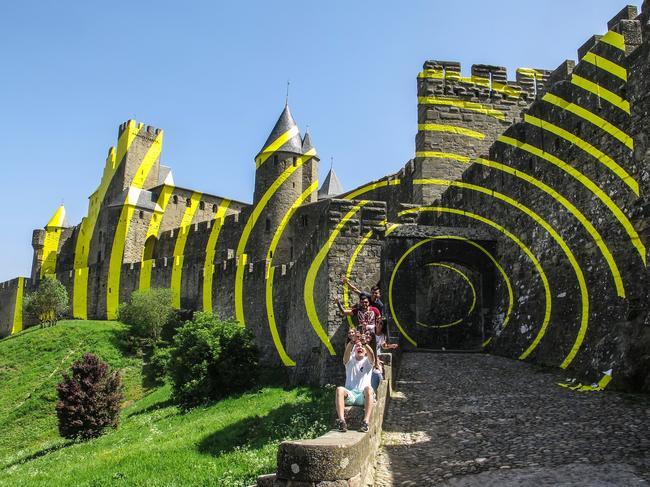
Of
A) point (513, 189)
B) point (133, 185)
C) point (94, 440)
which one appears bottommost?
point (94, 440)

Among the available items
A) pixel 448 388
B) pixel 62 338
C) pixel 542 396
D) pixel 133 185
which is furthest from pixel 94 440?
pixel 133 185

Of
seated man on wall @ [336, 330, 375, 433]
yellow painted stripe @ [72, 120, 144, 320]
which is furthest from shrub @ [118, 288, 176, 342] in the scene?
seated man on wall @ [336, 330, 375, 433]

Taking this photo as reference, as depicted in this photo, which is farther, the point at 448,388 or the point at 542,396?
the point at 448,388

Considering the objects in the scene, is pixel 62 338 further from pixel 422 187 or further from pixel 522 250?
pixel 522 250

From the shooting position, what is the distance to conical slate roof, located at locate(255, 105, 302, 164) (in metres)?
41.2

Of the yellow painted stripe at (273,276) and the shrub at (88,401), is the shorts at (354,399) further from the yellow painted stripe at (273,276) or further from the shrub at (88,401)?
the shrub at (88,401)

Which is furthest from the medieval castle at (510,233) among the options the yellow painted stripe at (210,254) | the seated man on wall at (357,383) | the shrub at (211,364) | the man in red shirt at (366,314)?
the yellow painted stripe at (210,254)

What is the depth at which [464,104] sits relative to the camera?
64.6 feet

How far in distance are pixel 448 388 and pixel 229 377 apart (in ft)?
34.4

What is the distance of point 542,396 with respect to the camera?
27.2 feet

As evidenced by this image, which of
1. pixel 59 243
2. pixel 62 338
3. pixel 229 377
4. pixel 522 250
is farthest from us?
pixel 59 243

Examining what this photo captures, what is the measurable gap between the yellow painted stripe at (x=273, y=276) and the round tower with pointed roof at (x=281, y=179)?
0.32 ft

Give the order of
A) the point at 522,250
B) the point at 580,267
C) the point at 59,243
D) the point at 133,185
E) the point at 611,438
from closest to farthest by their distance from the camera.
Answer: the point at 611,438, the point at 580,267, the point at 522,250, the point at 133,185, the point at 59,243

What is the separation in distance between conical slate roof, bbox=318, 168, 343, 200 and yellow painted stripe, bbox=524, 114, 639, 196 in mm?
35140
